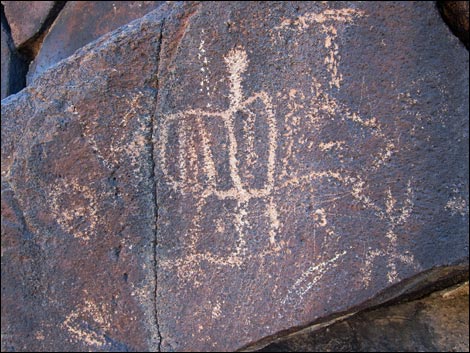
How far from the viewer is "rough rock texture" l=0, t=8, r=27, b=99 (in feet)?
5.83

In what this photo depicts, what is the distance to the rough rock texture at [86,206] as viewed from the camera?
3.89 feet

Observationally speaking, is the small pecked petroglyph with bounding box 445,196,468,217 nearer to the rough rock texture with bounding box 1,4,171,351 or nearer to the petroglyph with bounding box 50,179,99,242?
the rough rock texture with bounding box 1,4,171,351

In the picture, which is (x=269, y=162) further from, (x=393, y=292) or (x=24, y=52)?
(x=24, y=52)

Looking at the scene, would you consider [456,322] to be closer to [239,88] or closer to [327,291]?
[327,291]

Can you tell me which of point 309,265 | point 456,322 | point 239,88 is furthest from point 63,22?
point 456,322

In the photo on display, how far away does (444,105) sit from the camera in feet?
3.67

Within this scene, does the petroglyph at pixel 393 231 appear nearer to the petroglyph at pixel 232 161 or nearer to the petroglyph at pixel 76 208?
the petroglyph at pixel 232 161

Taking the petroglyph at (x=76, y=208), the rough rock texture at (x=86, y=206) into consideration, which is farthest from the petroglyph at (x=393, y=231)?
the petroglyph at (x=76, y=208)

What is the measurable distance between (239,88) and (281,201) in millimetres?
257

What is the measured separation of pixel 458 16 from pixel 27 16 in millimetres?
1288

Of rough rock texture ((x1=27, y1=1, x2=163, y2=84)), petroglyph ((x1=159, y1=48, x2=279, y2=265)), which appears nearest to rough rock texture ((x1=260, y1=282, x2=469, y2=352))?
petroglyph ((x1=159, y1=48, x2=279, y2=265))

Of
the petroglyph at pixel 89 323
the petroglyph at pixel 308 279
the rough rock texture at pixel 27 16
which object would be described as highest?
the rough rock texture at pixel 27 16

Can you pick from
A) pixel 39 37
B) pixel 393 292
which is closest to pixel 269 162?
pixel 393 292

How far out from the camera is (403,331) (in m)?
1.48
